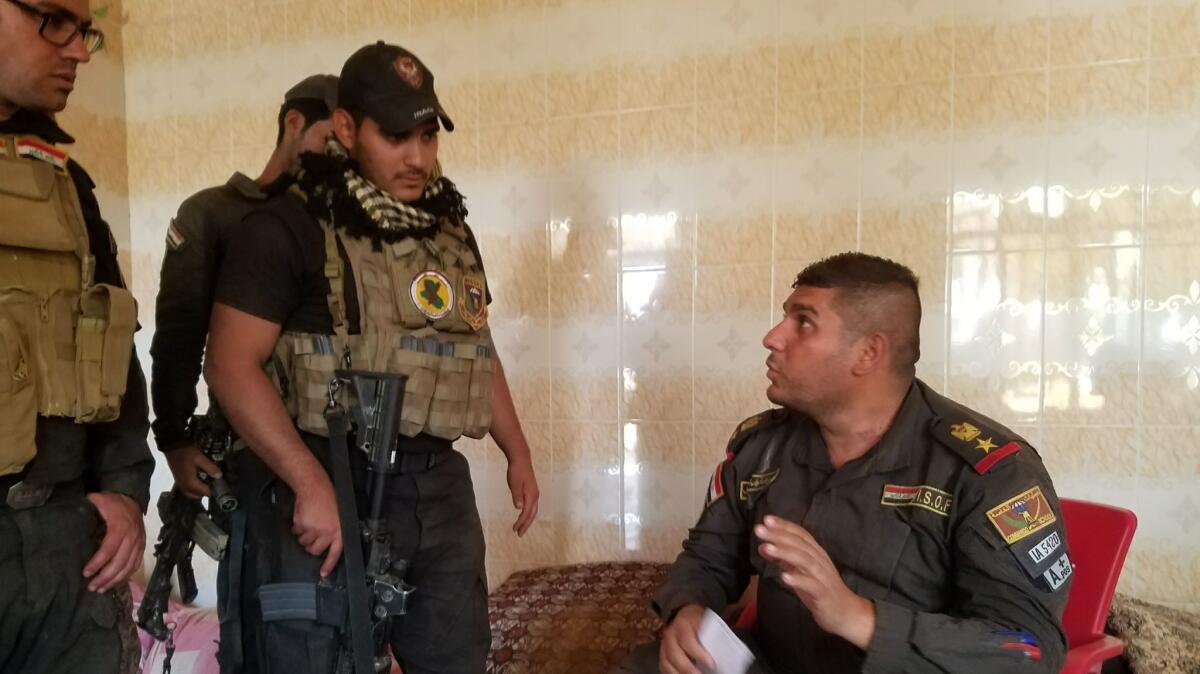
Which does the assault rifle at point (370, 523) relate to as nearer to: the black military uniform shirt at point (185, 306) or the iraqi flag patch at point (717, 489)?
the black military uniform shirt at point (185, 306)

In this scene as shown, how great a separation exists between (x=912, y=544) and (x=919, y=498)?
0.08 meters

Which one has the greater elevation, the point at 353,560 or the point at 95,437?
the point at 95,437

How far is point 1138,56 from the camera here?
6.84 feet

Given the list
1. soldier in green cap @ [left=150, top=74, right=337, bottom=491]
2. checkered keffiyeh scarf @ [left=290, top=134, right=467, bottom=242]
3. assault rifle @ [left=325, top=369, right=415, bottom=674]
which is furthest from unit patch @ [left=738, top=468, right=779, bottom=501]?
soldier in green cap @ [left=150, top=74, right=337, bottom=491]

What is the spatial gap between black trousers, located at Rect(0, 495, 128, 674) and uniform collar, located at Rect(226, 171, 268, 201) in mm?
679

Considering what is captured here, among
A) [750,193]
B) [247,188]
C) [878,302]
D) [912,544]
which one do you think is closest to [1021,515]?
[912,544]

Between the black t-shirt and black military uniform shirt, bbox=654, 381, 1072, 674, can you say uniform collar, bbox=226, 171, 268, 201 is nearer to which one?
the black t-shirt

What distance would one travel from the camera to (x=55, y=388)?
3.54ft

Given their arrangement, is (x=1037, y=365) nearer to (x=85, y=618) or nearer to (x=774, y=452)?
(x=774, y=452)

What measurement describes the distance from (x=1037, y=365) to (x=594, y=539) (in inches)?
60.0

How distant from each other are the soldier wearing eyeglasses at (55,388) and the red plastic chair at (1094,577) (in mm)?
1178

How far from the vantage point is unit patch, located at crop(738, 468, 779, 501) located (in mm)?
1505

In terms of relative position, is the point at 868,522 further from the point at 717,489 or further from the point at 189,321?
the point at 189,321

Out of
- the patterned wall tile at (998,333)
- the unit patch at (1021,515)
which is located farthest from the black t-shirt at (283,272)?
the patterned wall tile at (998,333)
